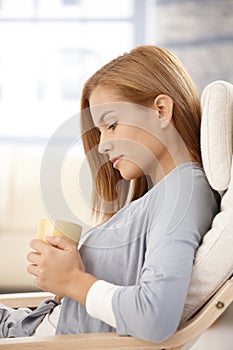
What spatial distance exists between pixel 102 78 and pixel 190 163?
25cm

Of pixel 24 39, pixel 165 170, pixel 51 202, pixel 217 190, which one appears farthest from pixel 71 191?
pixel 24 39

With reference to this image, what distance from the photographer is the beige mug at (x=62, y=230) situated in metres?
1.42

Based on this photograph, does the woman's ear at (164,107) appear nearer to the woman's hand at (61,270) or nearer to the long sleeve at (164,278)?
the long sleeve at (164,278)

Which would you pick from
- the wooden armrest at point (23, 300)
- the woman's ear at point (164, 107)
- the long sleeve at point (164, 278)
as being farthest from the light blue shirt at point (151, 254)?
the wooden armrest at point (23, 300)

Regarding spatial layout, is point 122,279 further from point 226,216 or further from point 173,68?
point 173,68

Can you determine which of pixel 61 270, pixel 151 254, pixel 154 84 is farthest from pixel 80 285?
pixel 154 84

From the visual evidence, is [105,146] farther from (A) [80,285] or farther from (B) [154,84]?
(A) [80,285]

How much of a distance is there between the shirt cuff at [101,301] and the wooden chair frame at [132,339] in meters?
0.03

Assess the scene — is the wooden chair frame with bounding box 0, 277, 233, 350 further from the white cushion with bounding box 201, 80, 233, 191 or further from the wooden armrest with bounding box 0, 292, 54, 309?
the wooden armrest with bounding box 0, 292, 54, 309

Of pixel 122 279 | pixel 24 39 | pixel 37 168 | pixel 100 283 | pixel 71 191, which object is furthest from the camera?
pixel 24 39

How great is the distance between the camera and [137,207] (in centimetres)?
149

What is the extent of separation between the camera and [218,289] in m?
1.34

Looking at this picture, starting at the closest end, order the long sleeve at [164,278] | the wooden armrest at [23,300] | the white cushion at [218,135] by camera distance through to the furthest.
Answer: the long sleeve at [164,278] < the white cushion at [218,135] < the wooden armrest at [23,300]

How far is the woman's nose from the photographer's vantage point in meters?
1.46
